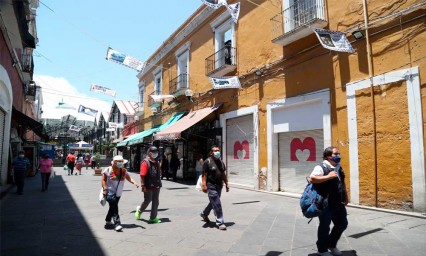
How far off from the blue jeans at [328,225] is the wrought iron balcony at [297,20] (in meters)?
6.56

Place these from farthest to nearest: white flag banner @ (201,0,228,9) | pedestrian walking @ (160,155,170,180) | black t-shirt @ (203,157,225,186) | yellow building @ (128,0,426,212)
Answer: pedestrian walking @ (160,155,170,180)
white flag banner @ (201,0,228,9)
yellow building @ (128,0,426,212)
black t-shirt @ (203,157,225,186)

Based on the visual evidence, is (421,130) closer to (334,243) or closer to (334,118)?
(334,118)

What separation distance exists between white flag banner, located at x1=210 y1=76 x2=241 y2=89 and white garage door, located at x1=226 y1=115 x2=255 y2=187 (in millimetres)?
1464

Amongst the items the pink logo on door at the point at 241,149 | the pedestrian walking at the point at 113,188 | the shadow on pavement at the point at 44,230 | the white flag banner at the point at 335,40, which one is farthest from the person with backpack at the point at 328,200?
the pink logo on door at the point at 241,149

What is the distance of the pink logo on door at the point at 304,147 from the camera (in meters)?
10.3

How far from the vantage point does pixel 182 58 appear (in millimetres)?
19062

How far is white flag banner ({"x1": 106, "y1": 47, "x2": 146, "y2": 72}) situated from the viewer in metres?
12.4

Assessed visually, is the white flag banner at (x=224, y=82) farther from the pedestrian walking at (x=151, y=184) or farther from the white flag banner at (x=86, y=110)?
the white flag banner at (x=86, y=110)

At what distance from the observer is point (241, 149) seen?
44.5 feet

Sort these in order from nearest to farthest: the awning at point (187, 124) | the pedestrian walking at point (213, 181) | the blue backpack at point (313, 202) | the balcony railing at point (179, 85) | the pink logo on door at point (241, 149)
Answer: the blue backpack at point (313, 202) < the pedestrian walking at point (213, 181) < the pink logo on door at point (241, 149) < the awning at point (187, 124) < the balcony railing at point (179, 85)

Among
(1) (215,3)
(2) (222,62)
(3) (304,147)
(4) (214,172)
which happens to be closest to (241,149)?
(3) (304,147)

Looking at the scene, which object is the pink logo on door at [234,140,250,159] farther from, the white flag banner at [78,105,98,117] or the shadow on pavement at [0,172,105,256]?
the white flag banner at [78,105,98,117]

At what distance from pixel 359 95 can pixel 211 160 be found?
4536mm

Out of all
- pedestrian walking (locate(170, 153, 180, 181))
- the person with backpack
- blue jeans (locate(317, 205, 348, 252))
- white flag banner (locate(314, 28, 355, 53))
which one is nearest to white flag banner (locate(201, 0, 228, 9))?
white flag banner (locate(314, 28, 355, 53))
